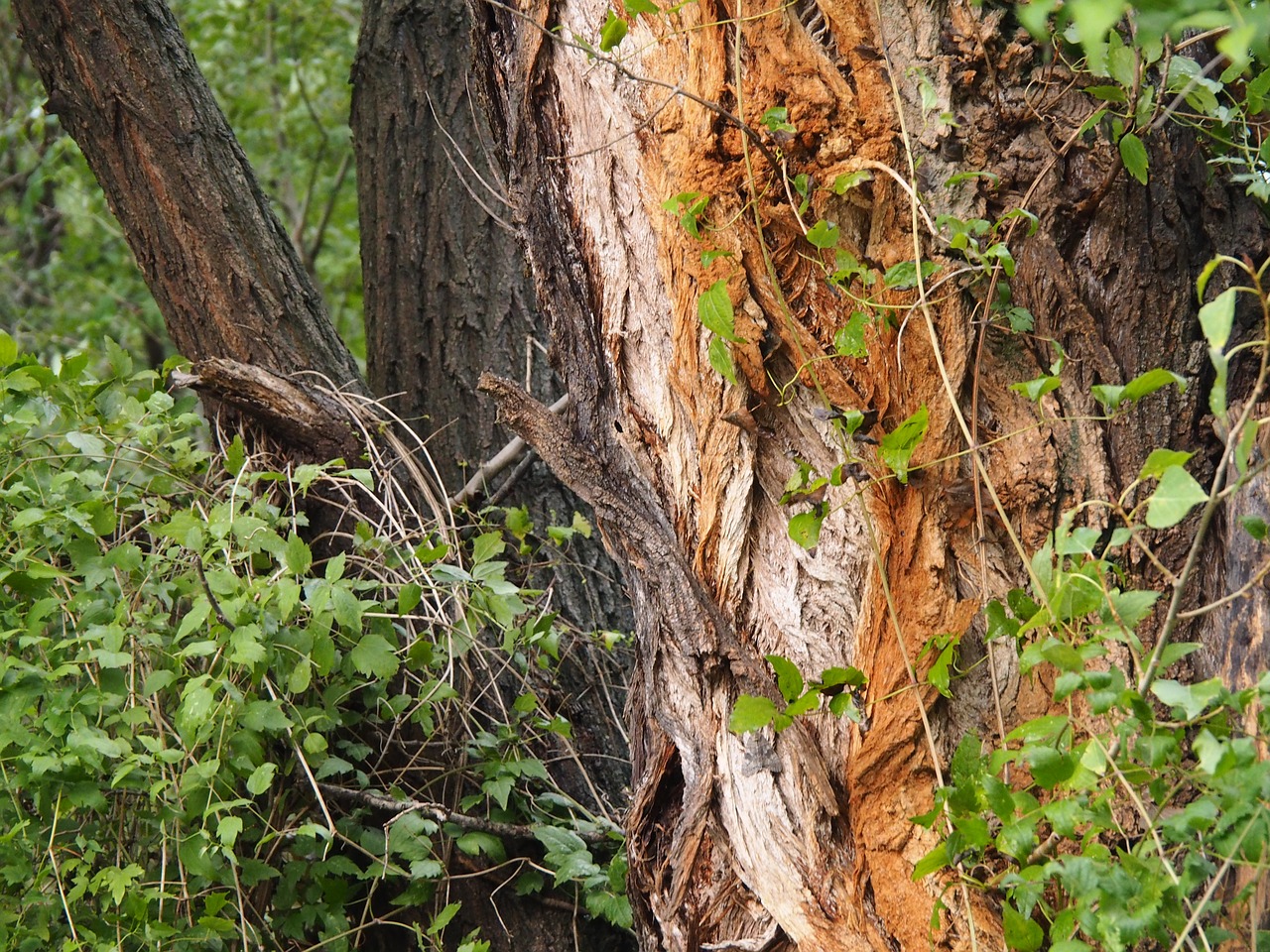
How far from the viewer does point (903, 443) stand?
1424mm

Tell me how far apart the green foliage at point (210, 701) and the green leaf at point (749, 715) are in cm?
78

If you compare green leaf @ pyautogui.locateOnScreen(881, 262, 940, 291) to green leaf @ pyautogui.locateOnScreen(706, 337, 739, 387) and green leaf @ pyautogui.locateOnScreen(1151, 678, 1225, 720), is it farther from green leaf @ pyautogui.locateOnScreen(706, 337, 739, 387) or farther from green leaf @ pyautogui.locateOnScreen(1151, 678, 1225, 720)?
green leaf @ pyautogui.locateOnScreen(1151, 678, 1225, 720)

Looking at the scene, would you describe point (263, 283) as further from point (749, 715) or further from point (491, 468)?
point (749, 715)

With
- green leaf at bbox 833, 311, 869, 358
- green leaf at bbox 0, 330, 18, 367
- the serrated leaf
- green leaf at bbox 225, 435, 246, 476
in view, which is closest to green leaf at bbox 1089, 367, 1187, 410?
green leaf at bbox 833, 311, 869, 358

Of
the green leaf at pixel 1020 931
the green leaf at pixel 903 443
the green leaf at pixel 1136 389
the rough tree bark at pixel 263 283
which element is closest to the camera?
the green leaf at pixel 1136 389

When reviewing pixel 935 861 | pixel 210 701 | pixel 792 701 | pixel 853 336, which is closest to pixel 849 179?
pixel 853 336

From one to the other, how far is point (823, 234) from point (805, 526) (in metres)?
0.40

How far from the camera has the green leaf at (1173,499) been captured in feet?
3.27

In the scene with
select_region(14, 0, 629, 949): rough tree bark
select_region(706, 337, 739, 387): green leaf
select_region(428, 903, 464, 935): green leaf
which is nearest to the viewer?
select_region(706, 337, 739, 387): green leaf

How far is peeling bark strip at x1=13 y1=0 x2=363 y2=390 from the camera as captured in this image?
103 inches

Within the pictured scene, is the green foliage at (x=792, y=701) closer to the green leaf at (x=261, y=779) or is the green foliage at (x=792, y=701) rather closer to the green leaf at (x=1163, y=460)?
the green leaf at (x=1163, y=460)

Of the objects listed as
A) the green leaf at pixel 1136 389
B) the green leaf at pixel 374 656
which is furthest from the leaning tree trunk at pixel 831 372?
the green leaf at pixel 374 656

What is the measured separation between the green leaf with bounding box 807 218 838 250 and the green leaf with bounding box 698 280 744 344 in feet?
0.44

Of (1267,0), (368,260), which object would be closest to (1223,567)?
(1267,0)
